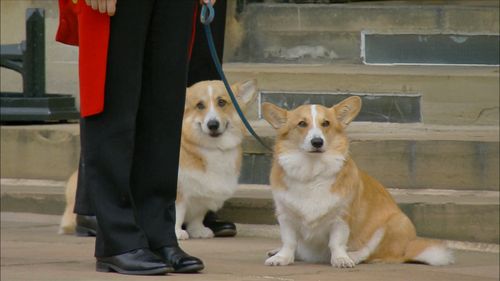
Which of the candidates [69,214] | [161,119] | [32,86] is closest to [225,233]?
[69,214]

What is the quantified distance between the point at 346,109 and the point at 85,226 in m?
1.68

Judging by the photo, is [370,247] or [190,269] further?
[370,247]

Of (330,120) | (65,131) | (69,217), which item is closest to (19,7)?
(65,131)

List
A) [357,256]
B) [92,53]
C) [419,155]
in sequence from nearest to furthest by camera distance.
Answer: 1. [92,53]
2. [357,256]
3. [419,155]

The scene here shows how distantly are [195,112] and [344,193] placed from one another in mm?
1284

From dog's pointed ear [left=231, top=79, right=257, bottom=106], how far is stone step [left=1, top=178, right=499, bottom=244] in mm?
546

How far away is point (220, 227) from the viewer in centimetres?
691

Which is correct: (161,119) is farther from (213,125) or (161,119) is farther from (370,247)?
(213,125)

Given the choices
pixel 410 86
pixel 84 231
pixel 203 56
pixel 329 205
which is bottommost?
pixel 84 231

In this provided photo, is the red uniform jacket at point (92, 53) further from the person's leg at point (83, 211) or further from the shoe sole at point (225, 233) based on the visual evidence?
the shoe sole at point (225, 233)

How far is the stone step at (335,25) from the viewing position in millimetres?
8266

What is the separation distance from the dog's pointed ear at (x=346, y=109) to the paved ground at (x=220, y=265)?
678 millimetres

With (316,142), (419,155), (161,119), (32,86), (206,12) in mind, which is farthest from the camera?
(32,86)

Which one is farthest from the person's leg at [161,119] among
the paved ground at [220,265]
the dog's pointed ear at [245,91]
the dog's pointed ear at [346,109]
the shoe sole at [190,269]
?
the dog's pointed ear at [245,91]
